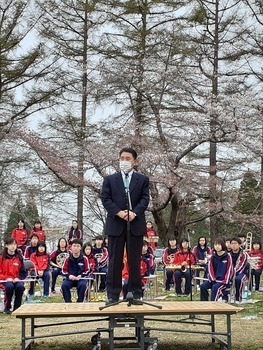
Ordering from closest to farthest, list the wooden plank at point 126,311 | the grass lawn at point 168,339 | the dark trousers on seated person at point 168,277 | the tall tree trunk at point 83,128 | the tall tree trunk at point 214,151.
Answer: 1. the wooden plank at point 126,311
2. the grass lawn at point 168,339
3. the dark trousers on seated person at point 168,277
4. the tall tree trunk at point 214,151
5. the tall tree trunk at point 83,128

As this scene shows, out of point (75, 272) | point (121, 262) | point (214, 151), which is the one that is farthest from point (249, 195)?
point (121, 262)

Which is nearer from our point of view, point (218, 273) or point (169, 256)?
point (218, 273)

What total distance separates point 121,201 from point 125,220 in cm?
22

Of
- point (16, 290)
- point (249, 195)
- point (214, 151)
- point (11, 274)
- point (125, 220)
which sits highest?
point (214, 151)

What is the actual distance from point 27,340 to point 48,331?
55.3 inches

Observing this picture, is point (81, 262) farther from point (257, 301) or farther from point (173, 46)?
point (173, 46)

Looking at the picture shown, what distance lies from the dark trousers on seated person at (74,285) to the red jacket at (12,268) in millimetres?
709

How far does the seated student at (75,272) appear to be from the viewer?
9.91 m

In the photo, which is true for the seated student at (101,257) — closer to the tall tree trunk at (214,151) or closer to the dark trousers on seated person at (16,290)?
the dark trousers on seated person at (16,290)

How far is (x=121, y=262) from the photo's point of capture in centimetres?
639

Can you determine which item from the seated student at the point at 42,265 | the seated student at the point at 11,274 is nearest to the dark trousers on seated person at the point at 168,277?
the seated student at the point at 42,265

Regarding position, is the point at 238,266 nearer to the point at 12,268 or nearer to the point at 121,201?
the point at 12,268

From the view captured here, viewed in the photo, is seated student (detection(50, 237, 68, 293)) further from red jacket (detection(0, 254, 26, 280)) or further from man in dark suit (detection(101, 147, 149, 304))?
man in dark suit (detection(101, 147, 149, 304))

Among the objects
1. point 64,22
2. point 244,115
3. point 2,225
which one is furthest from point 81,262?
point 2,225
